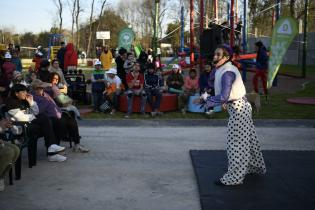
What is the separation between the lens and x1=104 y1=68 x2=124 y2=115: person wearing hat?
1055 centimetres

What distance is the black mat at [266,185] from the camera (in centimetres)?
429

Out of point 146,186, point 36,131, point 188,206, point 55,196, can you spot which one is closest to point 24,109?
point 36,131

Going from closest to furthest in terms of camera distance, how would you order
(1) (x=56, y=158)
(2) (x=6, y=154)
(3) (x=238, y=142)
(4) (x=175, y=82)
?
(2) (x=6, y=154) → (3) (x=238, y=142) → (1) (x=56, y=158) → (4) (x=175, y=82)

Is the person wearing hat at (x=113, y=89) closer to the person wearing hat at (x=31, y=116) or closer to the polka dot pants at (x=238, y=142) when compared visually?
the person wearing hat at (x=31, y=116)

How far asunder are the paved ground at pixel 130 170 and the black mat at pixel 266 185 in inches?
6.8

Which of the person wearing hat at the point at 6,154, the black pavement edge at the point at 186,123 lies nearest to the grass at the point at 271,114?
the black pavement edge at the point at 186,123

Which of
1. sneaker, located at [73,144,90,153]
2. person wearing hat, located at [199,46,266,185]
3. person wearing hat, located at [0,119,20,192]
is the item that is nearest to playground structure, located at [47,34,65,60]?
sneaker, located at [73,144,90,153]

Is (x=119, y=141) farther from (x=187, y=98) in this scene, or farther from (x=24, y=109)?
(x=187, y=98)

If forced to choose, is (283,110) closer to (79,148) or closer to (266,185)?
(79,148)

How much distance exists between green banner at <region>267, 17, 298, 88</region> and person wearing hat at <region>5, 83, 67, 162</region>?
707 cm

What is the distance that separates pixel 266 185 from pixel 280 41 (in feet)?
24.8

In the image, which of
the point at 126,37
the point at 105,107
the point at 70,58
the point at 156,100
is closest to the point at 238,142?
the point at 156,100

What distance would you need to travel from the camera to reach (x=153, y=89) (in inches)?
401

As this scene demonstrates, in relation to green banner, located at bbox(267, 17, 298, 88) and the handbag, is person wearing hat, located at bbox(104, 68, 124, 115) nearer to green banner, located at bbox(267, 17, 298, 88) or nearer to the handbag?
the handbag
